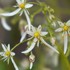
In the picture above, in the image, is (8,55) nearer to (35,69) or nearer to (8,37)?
(35,69)

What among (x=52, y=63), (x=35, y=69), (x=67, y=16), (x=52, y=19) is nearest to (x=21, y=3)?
(x=52, y=19)

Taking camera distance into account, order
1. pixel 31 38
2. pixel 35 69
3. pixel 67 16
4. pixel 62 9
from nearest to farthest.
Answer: pixel 31 38, pixel 35 69, pixel 62 9, pixel 67 16

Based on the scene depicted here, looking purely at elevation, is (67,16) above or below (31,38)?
below

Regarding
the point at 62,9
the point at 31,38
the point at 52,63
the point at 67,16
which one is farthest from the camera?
the point at 67,16

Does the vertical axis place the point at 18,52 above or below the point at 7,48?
below

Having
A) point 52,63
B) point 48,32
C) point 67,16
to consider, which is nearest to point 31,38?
point 48,32

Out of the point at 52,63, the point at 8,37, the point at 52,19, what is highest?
the point at 52,19

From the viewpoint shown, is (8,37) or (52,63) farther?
(8,37)

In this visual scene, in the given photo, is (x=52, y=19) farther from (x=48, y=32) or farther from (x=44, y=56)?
(x=44, y=56)

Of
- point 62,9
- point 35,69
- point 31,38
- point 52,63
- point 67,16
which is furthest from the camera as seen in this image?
point 67,16
